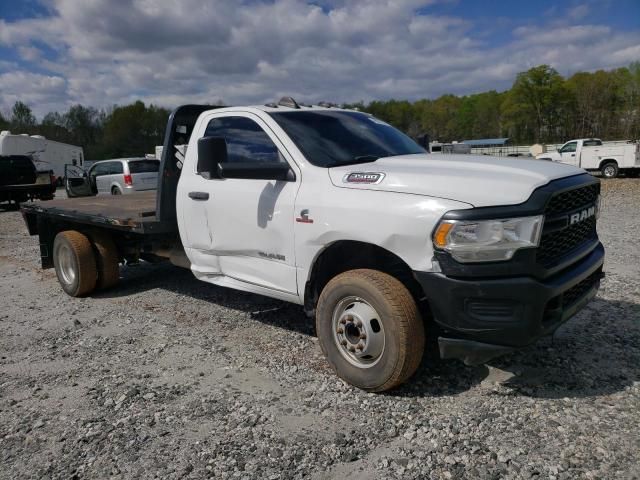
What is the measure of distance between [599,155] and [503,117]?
54.8 metres

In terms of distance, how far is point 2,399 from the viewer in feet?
12.1

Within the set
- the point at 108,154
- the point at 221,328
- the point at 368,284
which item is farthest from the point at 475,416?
the point at 108,154

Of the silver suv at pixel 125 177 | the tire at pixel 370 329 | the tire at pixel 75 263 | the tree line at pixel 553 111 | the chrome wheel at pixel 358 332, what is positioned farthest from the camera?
the tree line at pixel 553 111

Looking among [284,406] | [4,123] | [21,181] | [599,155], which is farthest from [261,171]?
[4,123]

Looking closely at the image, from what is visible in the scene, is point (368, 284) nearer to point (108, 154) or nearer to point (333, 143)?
point (333, 143)

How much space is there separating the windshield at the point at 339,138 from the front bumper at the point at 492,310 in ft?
4.33

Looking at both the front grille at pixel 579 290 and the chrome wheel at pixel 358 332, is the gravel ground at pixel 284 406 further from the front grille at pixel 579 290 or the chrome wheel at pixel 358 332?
the front grille at pixel 579 290

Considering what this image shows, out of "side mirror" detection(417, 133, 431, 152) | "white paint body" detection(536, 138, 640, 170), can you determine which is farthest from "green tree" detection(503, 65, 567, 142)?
"side mirror" detection(417, 133, 431, 152)

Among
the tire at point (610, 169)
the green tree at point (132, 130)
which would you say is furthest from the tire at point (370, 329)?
the green tree at point (132, 130)

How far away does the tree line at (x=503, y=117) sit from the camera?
60125mm

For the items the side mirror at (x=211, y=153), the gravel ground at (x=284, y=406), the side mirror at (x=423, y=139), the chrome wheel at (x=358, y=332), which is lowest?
the gravel ground at (x=284, y=406)

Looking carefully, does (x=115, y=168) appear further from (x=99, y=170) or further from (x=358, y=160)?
(x=358, y=160)

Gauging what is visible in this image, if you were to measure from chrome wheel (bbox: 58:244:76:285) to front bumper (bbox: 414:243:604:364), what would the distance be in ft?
16.0

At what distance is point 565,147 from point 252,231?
26.5 metres
